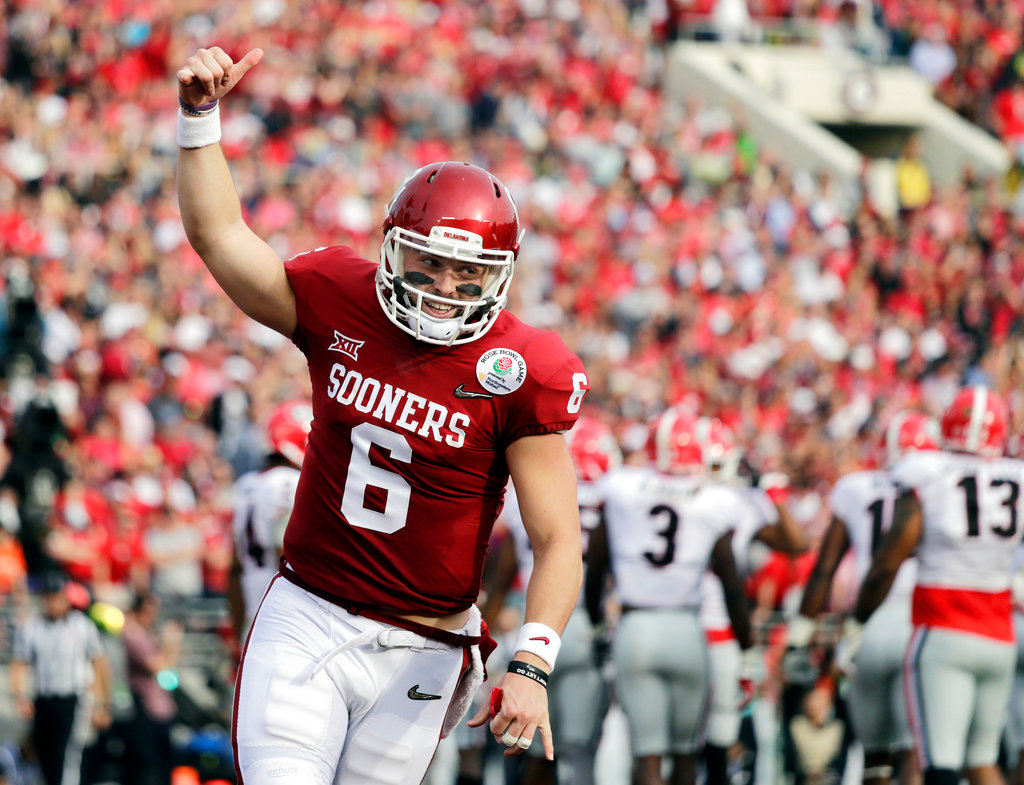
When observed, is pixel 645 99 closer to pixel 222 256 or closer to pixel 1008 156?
pixel 1008 156

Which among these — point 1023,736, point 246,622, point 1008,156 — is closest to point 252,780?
point 246,622

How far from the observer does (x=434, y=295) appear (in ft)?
11.7

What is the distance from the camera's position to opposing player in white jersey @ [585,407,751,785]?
7023 mm

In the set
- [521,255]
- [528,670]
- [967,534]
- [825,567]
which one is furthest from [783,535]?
[521,255]

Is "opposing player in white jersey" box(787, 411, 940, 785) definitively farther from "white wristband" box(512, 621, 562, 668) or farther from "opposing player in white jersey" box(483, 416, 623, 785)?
"white wristband" box(512, 621, 562, 668)

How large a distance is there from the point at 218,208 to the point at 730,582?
410 cm

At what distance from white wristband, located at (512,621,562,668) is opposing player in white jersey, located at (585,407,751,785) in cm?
359

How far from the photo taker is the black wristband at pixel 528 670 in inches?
132

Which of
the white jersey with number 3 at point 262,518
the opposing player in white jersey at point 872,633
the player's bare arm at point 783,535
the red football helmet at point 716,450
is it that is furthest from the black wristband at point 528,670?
the player's bare arm at point 783,535

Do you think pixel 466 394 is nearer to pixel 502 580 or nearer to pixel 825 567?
pixel 502 580

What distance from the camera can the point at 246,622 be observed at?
715cm

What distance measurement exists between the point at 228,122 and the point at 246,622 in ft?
31.2

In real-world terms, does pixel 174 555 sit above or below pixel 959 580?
below

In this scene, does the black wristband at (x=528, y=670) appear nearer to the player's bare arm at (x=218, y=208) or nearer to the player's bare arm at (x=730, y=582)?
the player's bare arm at (x=218, y=208)
